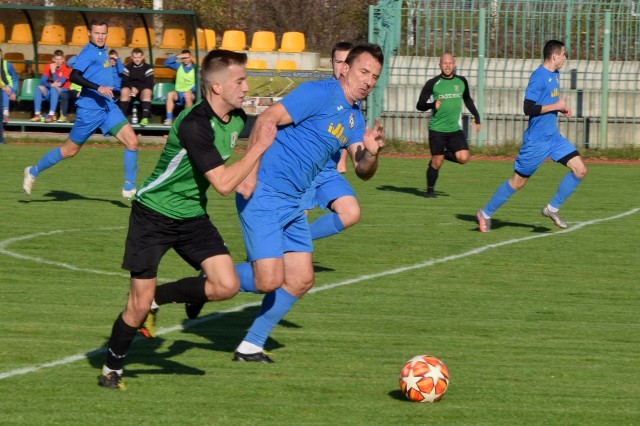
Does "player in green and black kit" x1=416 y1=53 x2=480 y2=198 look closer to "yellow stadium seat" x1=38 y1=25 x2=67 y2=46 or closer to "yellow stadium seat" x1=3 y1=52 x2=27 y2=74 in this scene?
"yellow stadium seat" x1=38 y1=25 x2=67 y2=46

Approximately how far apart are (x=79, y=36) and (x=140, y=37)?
5.82 feet

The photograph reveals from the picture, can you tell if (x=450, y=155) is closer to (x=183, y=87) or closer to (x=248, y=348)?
(x=183, y=87)

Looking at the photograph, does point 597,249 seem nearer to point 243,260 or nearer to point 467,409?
point 243,260

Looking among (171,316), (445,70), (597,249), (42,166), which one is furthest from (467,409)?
(445,70)

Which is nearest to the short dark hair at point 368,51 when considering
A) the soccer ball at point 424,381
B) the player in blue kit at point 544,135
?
the soccer ball at point 424,381

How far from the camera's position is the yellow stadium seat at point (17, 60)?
2831 centimetres

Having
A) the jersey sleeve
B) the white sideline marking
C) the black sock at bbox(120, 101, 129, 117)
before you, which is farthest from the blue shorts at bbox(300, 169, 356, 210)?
the black sock at bbox(120, 101, 129, 117)

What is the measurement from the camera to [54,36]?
28.5 metres

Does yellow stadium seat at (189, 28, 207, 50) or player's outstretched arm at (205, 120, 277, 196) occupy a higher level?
yellow stadium seat at (189, 28, 207, 50)

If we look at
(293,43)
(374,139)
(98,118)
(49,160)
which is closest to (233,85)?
(374,139)

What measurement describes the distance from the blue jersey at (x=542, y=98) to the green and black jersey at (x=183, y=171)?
7813 mm

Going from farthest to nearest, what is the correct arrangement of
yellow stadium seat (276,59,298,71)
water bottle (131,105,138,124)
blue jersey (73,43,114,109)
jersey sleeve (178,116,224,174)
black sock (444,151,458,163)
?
yellow stadium seat (276,59,298,71)
water bottle (131,105,138,124)
black sock (444,151,458,163)
blue jersey (73,43,114,109)
jersey sleeve (178,116,224,174)

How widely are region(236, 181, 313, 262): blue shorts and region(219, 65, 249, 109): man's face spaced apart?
0.87m

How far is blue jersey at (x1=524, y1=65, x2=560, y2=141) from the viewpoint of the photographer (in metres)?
14.4
